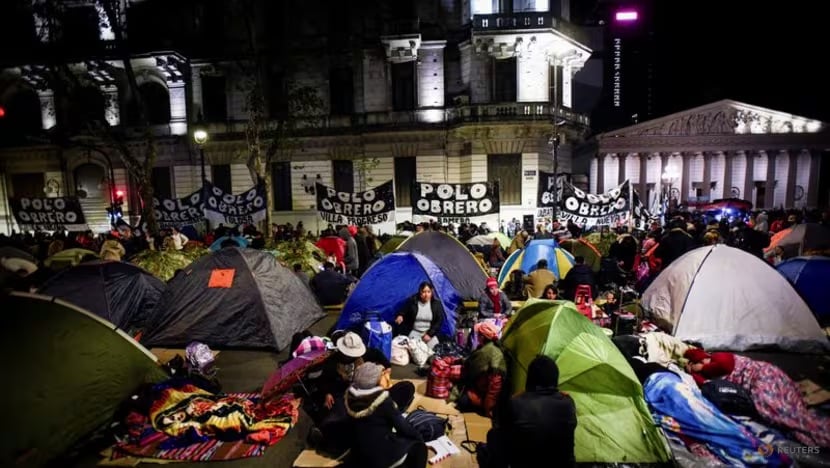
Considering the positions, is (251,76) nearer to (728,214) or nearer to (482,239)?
(482,239)

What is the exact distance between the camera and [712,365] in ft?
16.4

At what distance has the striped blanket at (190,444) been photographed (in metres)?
4.52

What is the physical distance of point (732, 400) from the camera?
4.67 metres

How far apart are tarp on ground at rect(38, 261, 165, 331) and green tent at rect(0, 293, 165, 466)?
135 inches

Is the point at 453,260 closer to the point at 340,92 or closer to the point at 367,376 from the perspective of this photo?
the point at 367,376

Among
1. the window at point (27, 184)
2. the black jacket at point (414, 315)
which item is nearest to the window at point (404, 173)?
the black jacket at point (414, 315)

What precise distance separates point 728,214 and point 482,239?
19860 millimetres

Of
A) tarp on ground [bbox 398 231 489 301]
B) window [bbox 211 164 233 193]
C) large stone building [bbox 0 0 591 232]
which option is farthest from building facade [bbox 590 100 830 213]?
window [bbox 211 164 233 193]

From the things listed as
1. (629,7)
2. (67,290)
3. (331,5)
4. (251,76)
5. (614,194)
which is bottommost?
(67,290)

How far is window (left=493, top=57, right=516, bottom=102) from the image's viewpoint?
859 inches

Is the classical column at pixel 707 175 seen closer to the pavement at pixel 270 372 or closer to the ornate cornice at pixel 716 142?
the ornate cornice at pixel 716 142

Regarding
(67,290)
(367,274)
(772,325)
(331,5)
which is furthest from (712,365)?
(331,5)

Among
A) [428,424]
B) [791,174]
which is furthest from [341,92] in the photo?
[791,174]

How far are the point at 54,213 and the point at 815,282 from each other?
22.5 m
